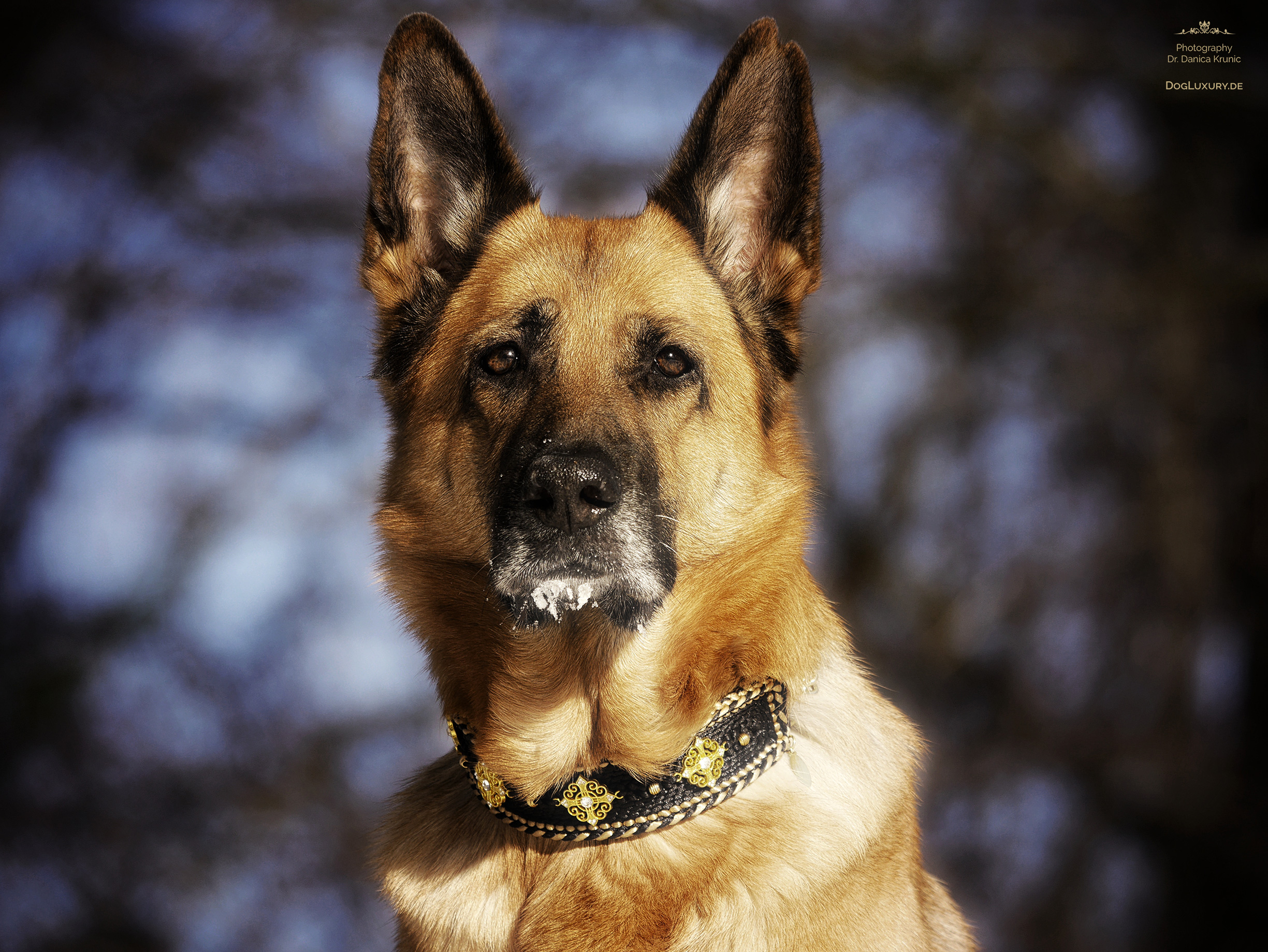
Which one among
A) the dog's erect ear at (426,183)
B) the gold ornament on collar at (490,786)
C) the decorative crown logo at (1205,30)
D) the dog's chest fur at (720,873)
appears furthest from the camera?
the decorative crown logo at (1205,30)

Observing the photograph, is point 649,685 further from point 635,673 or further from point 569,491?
point 569,491

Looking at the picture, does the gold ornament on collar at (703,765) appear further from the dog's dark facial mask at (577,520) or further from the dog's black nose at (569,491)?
the dog's black nose at (569,491)

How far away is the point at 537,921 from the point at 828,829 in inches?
29.2

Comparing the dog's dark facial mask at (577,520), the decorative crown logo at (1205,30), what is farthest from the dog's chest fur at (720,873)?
the decorative crown logo at (1205,30)

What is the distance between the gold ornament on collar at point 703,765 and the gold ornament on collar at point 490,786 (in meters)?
0.43

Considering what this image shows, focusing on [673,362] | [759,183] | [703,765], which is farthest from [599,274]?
[703,765]

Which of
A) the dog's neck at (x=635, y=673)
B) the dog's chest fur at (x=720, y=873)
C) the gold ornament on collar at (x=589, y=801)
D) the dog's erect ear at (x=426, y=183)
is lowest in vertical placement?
the dog's chest fur at (x=720, y=873)

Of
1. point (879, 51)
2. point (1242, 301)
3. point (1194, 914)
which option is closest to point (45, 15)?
point (879, 51)

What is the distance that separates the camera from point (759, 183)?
288 centimetres

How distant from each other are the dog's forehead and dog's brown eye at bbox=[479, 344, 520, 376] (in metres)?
0.10

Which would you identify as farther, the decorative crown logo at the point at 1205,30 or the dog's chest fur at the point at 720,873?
the decorative crown logo at the point at 1205,30

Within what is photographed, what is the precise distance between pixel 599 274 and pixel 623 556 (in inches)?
37.5

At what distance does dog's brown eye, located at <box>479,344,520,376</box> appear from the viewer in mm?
2736

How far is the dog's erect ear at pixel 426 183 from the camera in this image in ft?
8.92
